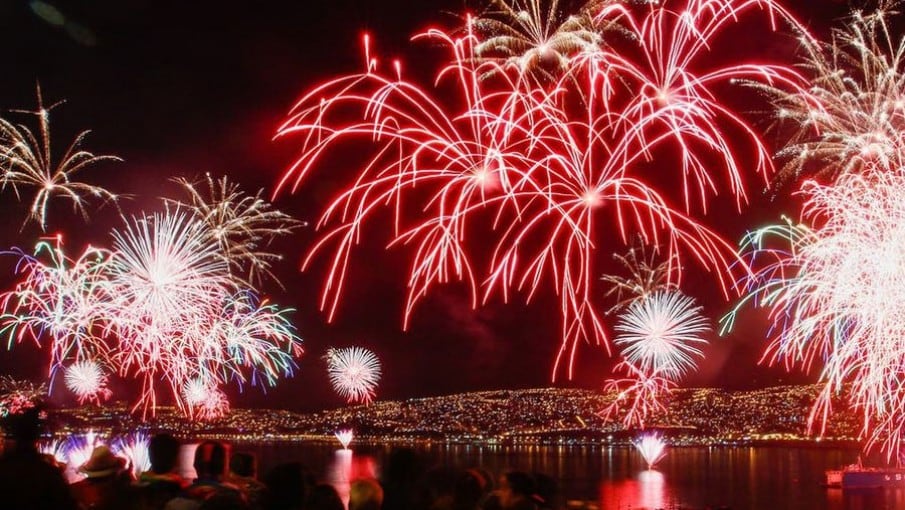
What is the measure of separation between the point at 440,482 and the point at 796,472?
100 m

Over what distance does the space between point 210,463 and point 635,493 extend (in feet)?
205

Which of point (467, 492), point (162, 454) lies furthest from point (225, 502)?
point (467, 492)

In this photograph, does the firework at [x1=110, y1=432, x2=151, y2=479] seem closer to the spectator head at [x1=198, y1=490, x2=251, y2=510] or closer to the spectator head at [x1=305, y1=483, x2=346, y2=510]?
the spectator head at [x1=305, y1=483, x2=346, y2=510]

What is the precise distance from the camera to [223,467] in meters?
7.08

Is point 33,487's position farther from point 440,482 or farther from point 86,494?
point 440,482

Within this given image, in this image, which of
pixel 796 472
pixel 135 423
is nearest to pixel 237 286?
pixel 796 472

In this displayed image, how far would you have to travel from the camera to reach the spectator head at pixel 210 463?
7.01 m

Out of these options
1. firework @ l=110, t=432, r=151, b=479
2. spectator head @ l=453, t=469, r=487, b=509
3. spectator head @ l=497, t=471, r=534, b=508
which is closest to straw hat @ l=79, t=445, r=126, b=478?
firework @ l=110, t=432, r=151, b=479

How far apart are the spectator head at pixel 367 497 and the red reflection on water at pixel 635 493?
40.7 m

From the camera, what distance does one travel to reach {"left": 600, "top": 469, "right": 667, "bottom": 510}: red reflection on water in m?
54.0

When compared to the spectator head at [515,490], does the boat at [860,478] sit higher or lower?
lower

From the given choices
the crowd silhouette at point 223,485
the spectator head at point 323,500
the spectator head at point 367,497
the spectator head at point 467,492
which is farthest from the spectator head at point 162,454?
the spectator head at point 467,492

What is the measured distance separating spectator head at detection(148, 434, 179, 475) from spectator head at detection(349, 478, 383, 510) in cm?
129

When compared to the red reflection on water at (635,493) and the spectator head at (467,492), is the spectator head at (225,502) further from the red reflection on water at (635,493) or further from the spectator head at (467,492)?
the red reflection on water at (635,493)
